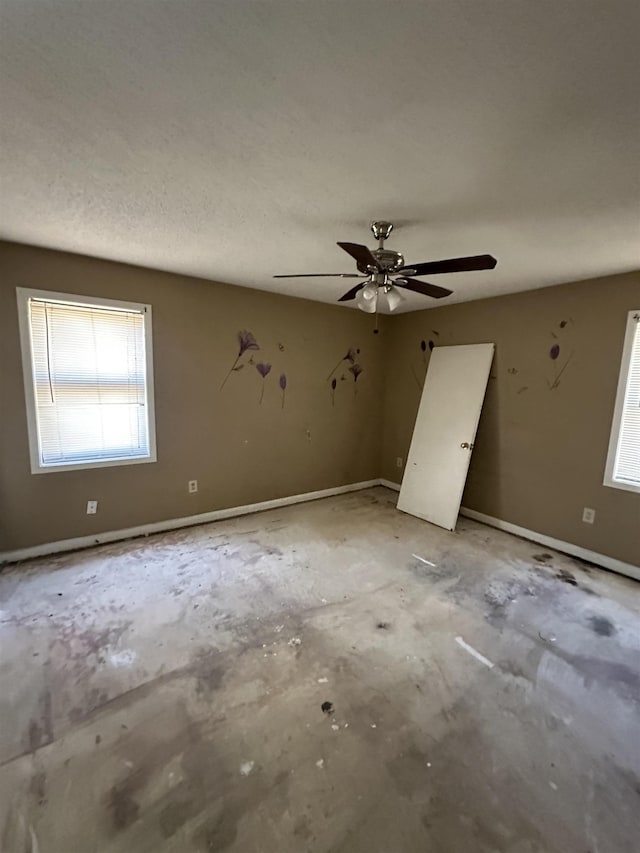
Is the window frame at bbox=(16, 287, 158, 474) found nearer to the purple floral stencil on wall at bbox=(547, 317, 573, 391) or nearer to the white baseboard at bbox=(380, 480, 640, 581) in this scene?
the white baseboard at bbox=(380, 480, 640, 581)

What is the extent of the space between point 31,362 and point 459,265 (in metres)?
2.93

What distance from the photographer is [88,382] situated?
119 inches

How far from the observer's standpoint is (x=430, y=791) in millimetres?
1389

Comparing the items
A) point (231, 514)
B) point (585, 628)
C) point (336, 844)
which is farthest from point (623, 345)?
point (231, 514)

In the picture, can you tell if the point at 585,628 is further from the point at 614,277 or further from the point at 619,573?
the point at 614,277

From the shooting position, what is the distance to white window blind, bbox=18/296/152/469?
2820 mm

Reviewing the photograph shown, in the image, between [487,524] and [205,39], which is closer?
[205,39]

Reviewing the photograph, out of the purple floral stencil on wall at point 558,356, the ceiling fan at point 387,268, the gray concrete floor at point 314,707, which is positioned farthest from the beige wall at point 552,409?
the ceiling fan at point 387,268

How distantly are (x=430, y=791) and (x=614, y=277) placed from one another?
3480 mm

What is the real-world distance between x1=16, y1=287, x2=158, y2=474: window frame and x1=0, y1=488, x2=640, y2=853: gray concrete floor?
721 millimetres

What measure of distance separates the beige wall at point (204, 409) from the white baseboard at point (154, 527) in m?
0.05

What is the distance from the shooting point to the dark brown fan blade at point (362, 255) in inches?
67.9

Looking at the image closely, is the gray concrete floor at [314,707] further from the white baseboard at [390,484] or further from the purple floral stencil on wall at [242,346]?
the white baseboard at [390,484]

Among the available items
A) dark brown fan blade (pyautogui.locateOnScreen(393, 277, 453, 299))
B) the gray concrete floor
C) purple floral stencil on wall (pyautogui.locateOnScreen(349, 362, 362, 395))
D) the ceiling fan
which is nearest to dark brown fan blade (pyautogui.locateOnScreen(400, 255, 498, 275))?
the ceiling fan
